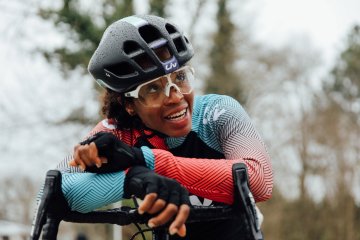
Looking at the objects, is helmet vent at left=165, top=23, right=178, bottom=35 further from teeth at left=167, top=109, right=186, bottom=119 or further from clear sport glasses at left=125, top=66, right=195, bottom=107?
teeth at left=167, top=109, right=186, bottom=119

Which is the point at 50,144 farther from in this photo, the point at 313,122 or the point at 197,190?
the point at 197,190

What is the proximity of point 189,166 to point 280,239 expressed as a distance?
2960 centimetres

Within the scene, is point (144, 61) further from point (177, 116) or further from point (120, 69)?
point (177, 116)

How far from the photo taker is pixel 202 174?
2.57 metres

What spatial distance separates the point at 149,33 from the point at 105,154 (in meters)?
0.82

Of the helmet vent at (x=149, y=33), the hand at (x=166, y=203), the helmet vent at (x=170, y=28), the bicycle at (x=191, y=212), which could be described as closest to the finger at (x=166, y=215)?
the hand at (x=166, y=203)

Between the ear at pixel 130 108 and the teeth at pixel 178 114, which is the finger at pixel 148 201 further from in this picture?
the ear at pixel 130 108

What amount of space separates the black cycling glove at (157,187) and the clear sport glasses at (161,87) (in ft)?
2.12

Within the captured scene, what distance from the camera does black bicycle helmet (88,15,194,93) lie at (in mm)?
2863

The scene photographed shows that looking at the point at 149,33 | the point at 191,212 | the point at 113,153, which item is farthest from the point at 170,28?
the point at 191,212

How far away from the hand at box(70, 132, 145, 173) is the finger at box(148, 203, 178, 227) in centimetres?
31

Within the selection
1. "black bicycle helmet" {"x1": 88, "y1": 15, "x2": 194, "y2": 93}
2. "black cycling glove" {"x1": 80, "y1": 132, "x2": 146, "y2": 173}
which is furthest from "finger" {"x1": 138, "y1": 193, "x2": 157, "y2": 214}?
"black bicycle helmet" {"x1": 88, "y1": 15, "x2": 194, "y2": 93}

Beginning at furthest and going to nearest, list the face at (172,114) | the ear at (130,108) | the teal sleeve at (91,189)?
the ear at (130,108)
the face at (172,114)
the teal sleeve at (91,189)

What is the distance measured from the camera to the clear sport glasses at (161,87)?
2.93 m
